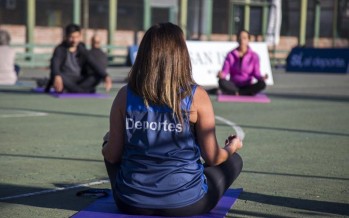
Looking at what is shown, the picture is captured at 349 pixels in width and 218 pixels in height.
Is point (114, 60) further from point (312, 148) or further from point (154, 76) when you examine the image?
point (154, 76)

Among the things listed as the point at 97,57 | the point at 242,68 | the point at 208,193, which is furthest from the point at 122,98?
the point at 97,57

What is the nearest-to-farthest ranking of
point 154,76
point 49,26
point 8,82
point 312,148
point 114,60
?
point 154,76 → point 312,148 → point 8,82 → point 49,26 → point 114,60

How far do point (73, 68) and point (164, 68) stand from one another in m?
11.5

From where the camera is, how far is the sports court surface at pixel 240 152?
20.2ft

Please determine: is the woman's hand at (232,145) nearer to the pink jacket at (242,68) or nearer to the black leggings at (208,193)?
the black leggings at (208,193)

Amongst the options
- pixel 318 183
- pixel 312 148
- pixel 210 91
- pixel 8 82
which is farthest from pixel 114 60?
pixel 318 183

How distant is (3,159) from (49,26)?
22.1 m

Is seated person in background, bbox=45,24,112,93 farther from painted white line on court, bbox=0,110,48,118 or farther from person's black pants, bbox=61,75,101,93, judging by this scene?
painted white line on court, bbox=0,110,48,118

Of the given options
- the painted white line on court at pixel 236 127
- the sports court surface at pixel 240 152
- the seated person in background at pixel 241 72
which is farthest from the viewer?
the seated person in background at pixel 241 72

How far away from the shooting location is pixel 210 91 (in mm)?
17297

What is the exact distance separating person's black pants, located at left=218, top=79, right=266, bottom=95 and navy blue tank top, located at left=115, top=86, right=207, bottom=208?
1102cm

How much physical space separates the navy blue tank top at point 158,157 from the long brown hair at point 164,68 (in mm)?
70

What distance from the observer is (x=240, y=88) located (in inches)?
643

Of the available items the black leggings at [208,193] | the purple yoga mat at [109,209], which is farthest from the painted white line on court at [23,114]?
the black leggings at [208,193]
